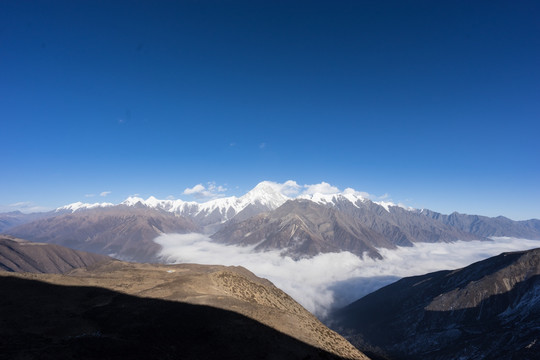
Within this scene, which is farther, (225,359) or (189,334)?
(189,334)

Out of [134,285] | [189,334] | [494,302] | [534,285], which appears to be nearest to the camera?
[189,334]

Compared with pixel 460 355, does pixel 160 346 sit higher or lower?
higher

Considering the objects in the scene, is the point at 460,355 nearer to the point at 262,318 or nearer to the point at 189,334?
the point at 262,318

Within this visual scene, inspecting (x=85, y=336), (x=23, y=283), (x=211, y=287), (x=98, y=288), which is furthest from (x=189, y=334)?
(x=23, y=283)

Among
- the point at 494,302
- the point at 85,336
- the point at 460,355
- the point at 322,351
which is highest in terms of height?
the point at 85,336

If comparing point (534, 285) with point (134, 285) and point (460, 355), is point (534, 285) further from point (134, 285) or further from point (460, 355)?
point (134, 285)

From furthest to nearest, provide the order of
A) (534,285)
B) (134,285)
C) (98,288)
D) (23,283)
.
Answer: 1. (534,285)
2. (134,285)
3. (98,288)
4. (23,283)

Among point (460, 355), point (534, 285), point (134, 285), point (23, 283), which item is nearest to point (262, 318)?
point (134, 285)
